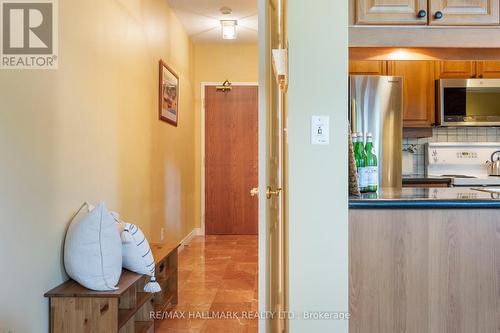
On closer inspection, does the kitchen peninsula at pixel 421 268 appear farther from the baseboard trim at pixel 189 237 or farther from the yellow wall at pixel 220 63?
the yellow wall at pixel 220 63

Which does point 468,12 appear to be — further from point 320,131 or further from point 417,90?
point 417,90

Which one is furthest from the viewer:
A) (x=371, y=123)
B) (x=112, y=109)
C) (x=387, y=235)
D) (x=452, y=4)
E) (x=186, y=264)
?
(x=186, y=264)

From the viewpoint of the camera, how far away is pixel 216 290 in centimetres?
302

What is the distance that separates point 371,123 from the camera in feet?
11.2

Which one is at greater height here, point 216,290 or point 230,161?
point 230,161

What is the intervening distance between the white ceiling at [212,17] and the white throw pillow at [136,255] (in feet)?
9.49

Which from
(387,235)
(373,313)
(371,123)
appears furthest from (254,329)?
(371,123)

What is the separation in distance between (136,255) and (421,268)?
1427 mm

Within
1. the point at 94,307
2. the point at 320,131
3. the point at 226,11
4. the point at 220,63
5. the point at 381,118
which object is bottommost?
the point at 94,307

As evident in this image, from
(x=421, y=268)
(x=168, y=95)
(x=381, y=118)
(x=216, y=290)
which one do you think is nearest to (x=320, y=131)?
(x=421, y=268)

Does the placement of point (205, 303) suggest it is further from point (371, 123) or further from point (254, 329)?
point (371, 123)

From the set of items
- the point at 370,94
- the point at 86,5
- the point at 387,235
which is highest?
the point at 86,5

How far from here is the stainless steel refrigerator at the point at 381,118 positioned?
340cm

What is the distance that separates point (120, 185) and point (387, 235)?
1.98m
